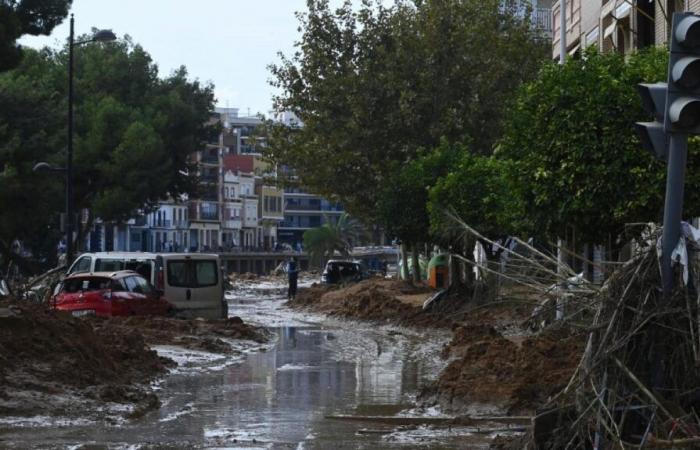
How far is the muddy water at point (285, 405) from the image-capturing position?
14.3 m

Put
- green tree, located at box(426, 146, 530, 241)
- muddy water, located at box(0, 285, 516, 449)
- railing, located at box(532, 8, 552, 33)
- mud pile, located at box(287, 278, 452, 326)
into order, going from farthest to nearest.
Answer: railing, located at box(532, 8, 552, 33) < mud pile, located at box(287, 278, 452, 326) < green tree, located at box(426, 146, 530, 241) < muddy water, located at box(0, 285, 516, 449)

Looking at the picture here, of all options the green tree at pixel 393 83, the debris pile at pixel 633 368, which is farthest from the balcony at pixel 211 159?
the debris pile at pixel 633 368

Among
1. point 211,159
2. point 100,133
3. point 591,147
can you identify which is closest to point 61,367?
point 591,147

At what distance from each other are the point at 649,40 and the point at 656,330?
28.0 metres

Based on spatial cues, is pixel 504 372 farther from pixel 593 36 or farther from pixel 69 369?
pixel 593 36

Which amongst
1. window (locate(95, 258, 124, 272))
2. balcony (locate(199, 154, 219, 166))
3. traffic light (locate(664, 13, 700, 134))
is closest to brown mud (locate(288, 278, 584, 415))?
traffic light (locate(664, 13, 700, 134))

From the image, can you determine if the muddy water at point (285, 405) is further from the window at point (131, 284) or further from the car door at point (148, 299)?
the window at point (131, 284)

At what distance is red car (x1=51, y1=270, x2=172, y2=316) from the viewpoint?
31.0 meters

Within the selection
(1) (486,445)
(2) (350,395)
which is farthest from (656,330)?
(2) (350,395)

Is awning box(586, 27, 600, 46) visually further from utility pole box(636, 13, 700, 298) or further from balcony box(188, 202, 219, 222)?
balcony box(188, 202, 219, 222)

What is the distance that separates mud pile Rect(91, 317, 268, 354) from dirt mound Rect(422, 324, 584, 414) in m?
7.04

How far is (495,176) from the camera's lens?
3916 centimetres

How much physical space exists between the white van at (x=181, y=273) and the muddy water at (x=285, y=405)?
4998mm

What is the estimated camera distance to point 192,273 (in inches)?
1400
